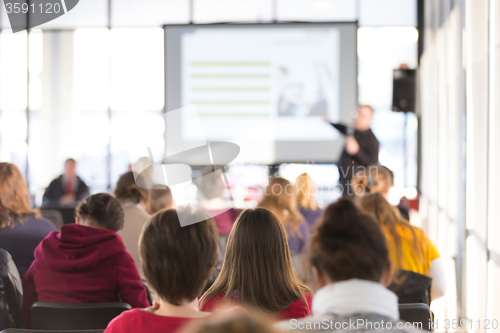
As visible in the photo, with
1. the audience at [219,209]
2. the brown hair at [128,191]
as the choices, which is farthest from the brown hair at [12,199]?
the audience at [219,209]

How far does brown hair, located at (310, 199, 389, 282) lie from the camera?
967 mm

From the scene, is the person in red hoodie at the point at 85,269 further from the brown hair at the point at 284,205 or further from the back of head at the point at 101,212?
the brown hair at the point at 284,205

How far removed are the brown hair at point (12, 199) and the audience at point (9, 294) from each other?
503 mm

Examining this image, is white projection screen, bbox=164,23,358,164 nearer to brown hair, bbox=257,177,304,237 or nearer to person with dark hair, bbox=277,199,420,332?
brown hair, bbox=257,177,304,237

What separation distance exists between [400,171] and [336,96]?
189 centimetres

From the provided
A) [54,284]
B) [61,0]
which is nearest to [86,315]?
[54,284]

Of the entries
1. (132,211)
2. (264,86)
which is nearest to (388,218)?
(132,211)

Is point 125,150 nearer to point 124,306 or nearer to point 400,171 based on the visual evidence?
point 400,171

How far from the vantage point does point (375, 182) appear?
12.8ft

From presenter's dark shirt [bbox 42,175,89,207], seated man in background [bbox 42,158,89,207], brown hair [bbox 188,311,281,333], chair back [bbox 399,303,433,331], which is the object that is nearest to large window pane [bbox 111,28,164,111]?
seated man in background [bbox 42,158,89,207]

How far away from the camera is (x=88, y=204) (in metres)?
2.31

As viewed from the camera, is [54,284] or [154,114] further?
[154,114]

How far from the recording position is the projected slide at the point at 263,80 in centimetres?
646

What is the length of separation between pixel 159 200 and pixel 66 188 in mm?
3820
